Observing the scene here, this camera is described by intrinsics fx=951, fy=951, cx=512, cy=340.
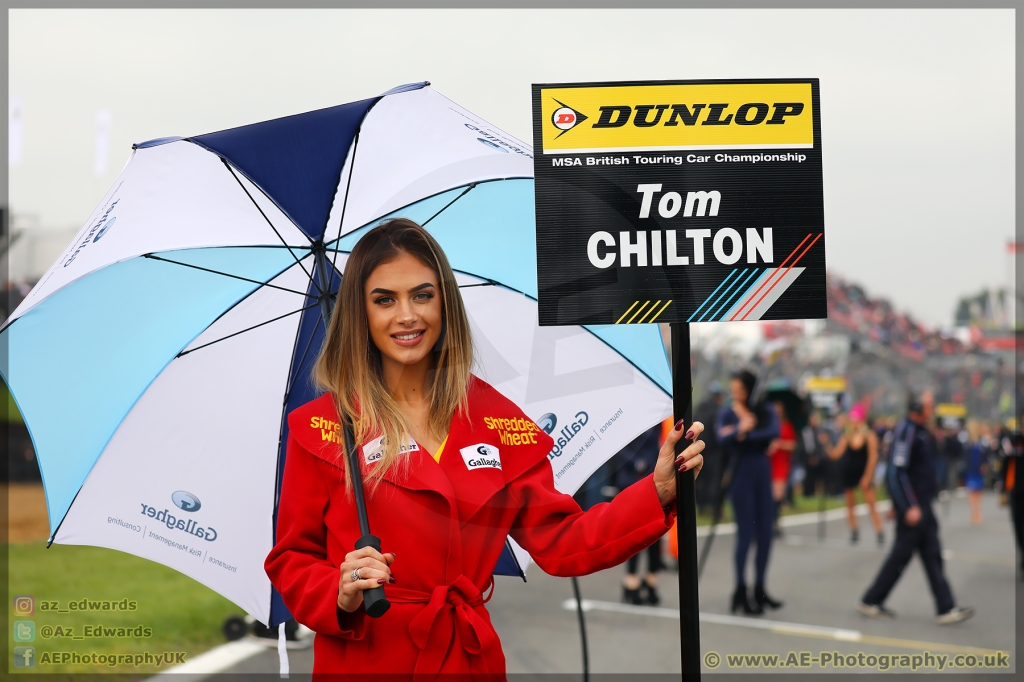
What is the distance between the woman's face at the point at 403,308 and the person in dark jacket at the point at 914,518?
642 centimetres

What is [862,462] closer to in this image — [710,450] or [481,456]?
[710,450]

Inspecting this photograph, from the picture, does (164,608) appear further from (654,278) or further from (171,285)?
(654,278)

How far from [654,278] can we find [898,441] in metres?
6.54

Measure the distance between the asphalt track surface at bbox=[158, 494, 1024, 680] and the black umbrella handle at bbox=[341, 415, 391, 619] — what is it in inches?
139

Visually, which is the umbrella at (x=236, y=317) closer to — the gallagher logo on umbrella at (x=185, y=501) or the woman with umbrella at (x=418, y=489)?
the gallagher logo on umbrella at (x=185, y=501)

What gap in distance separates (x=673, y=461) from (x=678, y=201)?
2.12ft

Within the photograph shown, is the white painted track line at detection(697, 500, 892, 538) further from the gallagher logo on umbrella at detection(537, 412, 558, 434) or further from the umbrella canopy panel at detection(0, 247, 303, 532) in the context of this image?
the umbrella canopy panel at detection(0, 247, 303, 532)

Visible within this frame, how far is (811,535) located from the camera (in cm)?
1412

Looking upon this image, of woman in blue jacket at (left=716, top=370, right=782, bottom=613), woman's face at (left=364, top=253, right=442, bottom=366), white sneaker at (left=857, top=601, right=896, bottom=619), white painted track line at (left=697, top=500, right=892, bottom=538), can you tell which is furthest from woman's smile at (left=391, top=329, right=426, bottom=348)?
white painted track line at (left=697, top=500, right=892, bottom=538)

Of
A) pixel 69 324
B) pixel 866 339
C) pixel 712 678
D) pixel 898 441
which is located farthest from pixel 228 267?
pixel 866 339

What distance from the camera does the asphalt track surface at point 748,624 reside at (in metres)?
6.11

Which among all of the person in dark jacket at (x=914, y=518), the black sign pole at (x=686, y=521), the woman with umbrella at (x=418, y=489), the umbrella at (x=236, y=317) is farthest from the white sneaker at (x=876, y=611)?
the woman with umbrella at (x=418, y=489)

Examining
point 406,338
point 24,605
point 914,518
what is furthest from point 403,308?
point 914,518

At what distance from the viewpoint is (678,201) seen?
2.38m
